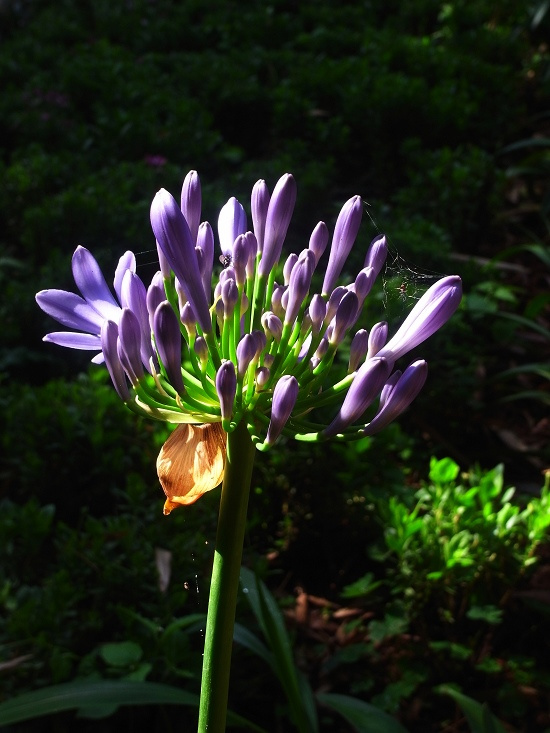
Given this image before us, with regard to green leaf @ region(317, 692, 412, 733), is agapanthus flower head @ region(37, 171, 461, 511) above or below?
above

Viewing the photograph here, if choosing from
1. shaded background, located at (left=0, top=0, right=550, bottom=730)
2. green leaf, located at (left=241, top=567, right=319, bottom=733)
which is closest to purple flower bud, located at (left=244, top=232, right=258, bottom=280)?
shaded background, located at (left=0, top=0, right=550, bottom=730)

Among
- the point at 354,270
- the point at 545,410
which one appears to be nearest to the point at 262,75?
the point at 354,270

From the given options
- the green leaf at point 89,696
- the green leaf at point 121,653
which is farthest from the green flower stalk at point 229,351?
the green leaf at point 121,653

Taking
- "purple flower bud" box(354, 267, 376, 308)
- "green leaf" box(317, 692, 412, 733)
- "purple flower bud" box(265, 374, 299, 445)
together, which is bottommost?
"green leaf" box(317, 692, 412, 733)

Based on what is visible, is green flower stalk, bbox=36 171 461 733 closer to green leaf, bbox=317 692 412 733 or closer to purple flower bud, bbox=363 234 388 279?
purple flower bud, bbox=363 234 388 279

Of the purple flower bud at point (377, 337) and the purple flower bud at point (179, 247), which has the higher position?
the purple flower bud at point (179, 247)

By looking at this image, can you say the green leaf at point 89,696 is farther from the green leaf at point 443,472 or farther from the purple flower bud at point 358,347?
the green leaf at point 443,472

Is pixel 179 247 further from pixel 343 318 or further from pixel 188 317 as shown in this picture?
pixel 343 318
